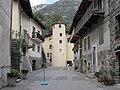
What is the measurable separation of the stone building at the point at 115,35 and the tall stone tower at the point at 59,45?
164ft

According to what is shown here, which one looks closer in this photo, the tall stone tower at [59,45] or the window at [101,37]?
the window at [101,37]

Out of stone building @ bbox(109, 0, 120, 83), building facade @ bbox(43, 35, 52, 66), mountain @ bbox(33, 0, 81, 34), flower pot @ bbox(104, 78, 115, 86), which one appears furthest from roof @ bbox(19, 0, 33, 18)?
mountain @ bbox(33, 0, 81, 34)

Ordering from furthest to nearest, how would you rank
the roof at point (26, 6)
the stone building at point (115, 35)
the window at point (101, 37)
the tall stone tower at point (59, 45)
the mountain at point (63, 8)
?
the mountain at point (63, 8), the tall stone tower at point (59, 45), the roof at point (26, 6), the window at point (101, 37), the stone building at point (115, 35)

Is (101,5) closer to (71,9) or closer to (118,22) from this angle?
(118,22)

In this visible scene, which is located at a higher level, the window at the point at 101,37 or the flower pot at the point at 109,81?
the window at the point at 101,37

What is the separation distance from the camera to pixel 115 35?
648 inches

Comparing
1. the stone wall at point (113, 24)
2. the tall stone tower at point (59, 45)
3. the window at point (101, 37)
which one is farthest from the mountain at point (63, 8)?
the stone wall at point (113, 24)

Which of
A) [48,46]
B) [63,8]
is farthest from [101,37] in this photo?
[63,8]

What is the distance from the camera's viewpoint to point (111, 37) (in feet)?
56.9

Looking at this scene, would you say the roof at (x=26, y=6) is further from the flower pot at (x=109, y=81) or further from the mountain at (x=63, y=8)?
the mountain at (x=63, y=8)

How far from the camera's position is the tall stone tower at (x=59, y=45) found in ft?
220

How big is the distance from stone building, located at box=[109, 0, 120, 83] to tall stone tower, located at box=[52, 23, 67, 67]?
49.9 metres

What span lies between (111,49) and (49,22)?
7262 centimetres

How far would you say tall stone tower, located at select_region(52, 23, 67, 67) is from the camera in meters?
67.2
